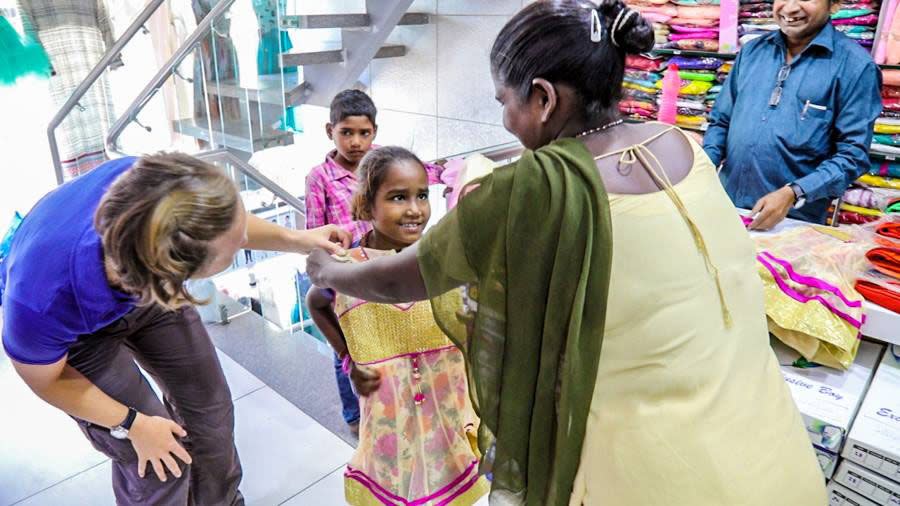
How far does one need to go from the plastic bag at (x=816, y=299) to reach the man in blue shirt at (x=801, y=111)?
487mm

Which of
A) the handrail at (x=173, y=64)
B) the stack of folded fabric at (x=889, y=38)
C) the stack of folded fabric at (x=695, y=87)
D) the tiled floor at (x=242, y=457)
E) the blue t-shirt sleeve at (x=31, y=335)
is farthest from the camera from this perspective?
the handrail at (x=173, y=64)

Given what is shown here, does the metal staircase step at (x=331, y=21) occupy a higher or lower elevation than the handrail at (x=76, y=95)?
higher

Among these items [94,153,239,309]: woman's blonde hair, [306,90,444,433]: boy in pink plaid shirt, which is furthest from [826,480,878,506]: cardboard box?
[306,90,444,433]: boy in pink plaid shirt

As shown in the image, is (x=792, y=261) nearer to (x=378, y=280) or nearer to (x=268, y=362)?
(x=378, y=280)

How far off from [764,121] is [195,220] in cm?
197

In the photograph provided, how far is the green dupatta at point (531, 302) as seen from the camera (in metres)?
0.75

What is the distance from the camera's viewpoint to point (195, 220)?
3.43ft

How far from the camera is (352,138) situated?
2.27 metres

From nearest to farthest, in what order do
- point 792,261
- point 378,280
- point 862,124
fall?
point 378,280 < point 792,261 < point 862,124

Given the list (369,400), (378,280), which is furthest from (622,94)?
(369,400)

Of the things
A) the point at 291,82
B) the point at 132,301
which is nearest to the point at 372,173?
the point at 132,301

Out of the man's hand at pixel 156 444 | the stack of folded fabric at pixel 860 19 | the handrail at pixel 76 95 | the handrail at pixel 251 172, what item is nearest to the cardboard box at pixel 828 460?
the man's hand at pixel 156 444

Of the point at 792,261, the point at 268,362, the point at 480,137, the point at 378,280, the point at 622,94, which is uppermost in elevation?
the point at 622,94

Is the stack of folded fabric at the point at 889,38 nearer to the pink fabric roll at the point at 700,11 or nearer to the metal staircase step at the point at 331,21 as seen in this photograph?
the pink fabric roll at the point at 700,11
